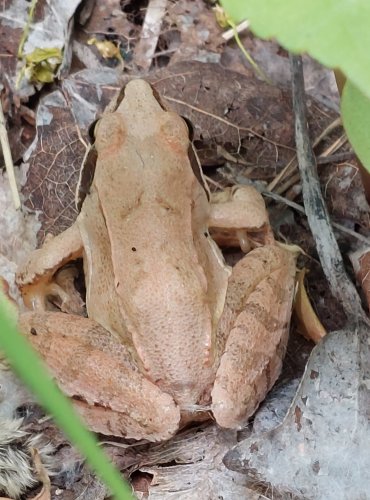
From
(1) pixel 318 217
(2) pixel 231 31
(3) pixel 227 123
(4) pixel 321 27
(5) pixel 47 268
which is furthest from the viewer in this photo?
(2) pixel 231 31

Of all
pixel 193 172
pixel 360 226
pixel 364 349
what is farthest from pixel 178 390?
pixel 360 226

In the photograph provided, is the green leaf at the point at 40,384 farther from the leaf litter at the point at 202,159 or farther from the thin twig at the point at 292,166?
the thin twig at the point at 292,166

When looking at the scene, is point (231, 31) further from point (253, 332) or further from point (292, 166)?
point (253, 332)

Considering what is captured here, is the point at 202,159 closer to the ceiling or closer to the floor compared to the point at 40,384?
closer to the floor

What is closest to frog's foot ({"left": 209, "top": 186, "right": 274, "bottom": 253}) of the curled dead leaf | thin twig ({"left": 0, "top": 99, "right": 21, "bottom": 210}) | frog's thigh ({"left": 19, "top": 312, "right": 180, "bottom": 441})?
the curled dead leaf

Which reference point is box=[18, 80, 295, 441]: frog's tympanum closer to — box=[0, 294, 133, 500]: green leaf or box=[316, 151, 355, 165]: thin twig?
box=[316, 151, 355, 165]: thin twig

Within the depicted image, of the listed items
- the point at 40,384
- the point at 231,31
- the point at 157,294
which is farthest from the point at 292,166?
the point at 40,384
